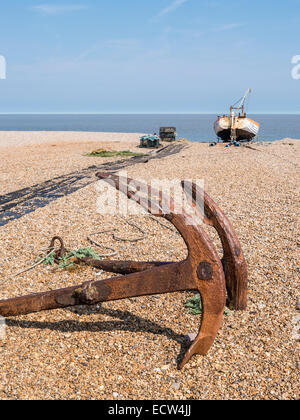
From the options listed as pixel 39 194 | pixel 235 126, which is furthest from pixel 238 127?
pixel 39 194

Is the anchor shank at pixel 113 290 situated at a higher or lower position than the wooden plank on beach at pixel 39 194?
higher

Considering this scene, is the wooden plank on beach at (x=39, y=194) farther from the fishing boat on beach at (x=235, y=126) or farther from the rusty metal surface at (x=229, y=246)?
the fishing boat on beach at (x=235, y=126)

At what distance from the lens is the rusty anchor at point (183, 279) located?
2.66 metres

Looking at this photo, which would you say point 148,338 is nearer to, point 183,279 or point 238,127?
point 183,279

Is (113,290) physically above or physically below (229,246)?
below

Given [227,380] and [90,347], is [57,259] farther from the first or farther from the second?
[227,380]

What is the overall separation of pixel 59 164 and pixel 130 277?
15.2m

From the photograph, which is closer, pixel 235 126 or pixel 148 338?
pixel 148 338

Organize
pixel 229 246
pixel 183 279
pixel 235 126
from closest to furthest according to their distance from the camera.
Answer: pixel 183 279 → pixel 229 246 → pixel 235 126

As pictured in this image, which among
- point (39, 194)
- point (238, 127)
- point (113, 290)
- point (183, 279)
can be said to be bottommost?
point (39, 194)

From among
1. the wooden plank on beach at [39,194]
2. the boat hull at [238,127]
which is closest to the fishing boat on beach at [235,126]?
the boat hull at [238,127]

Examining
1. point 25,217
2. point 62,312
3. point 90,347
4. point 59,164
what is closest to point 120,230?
point 25,217

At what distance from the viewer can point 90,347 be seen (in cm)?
329

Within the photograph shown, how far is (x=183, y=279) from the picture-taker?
2.72 meters
